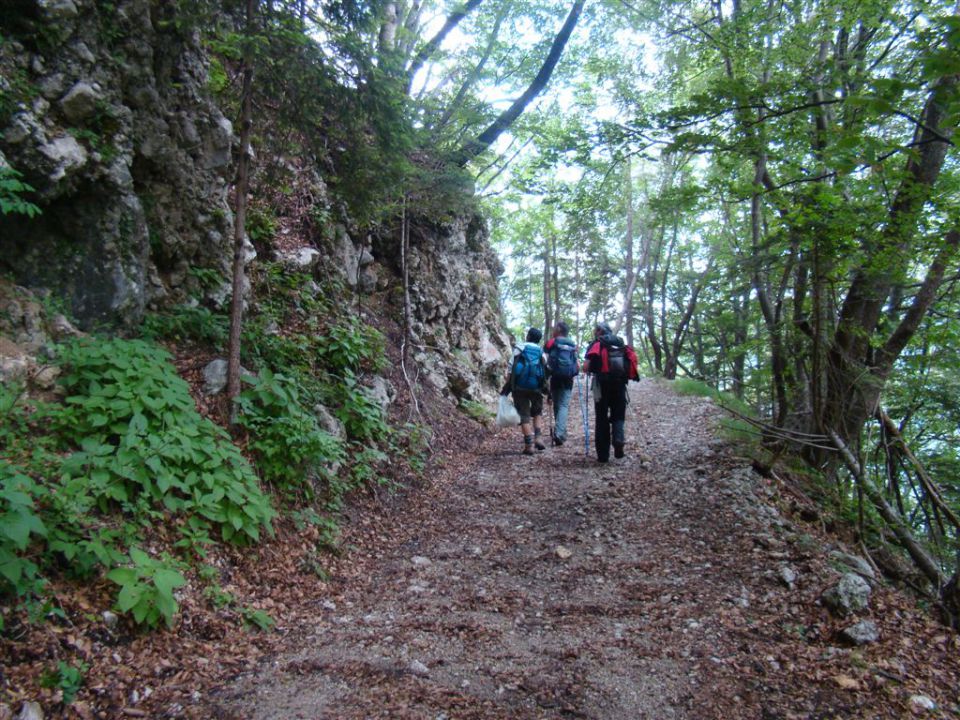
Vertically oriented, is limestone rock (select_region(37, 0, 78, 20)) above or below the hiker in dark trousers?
above

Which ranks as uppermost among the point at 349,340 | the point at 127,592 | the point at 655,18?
the point at 655,18

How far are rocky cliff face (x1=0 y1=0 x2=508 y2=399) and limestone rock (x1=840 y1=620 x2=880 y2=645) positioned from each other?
6218 millimetres

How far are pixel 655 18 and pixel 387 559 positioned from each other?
10.7m

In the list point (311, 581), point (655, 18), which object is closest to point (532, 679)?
point (311, 581)

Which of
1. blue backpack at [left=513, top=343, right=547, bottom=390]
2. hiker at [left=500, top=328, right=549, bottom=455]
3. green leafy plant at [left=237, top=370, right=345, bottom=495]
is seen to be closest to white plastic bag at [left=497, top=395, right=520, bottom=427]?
hiker at [left=500, top=328, right=549, bottom=455]

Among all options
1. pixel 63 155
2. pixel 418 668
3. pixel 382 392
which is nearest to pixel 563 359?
pixel 382 392

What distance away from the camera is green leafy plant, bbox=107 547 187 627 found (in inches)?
123

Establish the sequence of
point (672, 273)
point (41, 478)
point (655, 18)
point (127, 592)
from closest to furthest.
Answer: point (127, 592)
point (41, 478)
point (655, 18)
point (672, 273)

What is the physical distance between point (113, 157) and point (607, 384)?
635cm

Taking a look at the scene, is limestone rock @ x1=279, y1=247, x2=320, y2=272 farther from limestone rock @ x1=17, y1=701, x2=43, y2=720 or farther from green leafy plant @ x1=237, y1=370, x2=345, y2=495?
limestone rock @ x1=17, y1=701, x2=43, y2=720

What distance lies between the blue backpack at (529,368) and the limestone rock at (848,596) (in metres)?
5.68

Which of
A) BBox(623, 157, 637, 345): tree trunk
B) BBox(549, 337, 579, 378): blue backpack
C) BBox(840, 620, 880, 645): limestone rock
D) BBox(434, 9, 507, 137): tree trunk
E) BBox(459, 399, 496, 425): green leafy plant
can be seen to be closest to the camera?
BBox(840, 620, 880, 645): limestone rock

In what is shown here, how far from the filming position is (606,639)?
3775mm

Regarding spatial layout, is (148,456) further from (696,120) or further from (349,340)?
(696,120)
